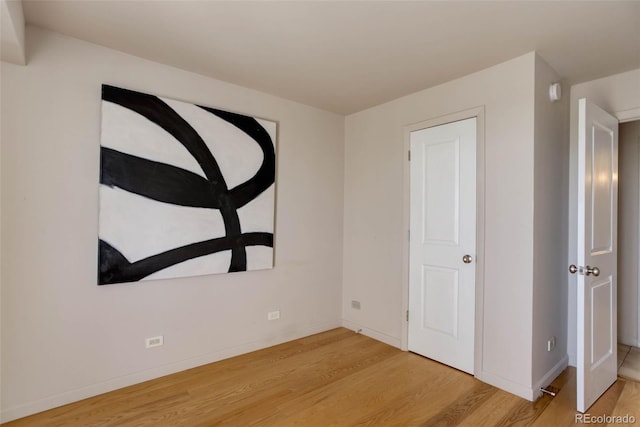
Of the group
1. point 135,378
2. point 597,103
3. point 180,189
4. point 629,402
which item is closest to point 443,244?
point 629,402

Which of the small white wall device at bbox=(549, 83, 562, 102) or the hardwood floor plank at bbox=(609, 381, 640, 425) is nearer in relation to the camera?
the hardwood floor plank at bbox=(609, 381, 640, 425)

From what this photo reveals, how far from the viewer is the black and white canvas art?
233 cm

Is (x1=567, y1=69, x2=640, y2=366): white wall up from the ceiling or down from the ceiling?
down

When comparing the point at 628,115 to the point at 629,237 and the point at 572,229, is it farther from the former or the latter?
the point at 629,237

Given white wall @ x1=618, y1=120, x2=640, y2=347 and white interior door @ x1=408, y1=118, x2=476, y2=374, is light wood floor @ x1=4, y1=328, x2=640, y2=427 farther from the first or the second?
white wall @ x1=618, y1=120, x2=640, y2=347

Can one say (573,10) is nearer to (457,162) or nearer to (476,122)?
(476,122)

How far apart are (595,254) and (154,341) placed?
336cm

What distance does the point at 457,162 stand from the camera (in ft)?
9.14

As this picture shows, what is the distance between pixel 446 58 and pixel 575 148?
5.01 ft

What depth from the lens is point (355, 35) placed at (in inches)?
83.7

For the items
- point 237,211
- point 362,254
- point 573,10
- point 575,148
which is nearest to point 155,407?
point 237,211

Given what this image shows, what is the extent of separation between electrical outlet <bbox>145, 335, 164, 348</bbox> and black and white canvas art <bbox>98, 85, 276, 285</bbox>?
0.49m

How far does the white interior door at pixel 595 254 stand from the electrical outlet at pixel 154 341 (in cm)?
304
